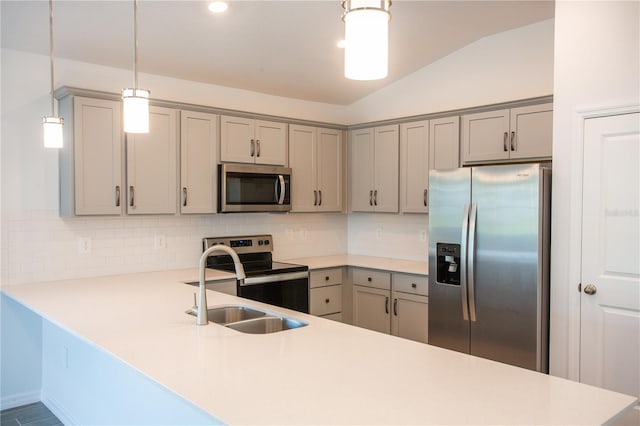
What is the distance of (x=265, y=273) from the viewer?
4309 millimetres

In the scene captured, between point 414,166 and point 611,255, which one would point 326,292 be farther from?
point 611,255

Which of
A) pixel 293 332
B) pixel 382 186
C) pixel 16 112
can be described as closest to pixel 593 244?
pixel 293 332

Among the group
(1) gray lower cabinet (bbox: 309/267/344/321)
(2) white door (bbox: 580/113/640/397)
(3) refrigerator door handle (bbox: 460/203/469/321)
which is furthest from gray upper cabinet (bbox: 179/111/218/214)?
(2) white door (bbox: 580/113/640/397)

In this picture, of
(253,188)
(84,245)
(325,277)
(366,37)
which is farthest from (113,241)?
(366,37)

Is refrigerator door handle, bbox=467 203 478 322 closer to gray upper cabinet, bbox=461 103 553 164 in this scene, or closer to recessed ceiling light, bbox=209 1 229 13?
gray upper cabinet, bbox=461 103 553 164

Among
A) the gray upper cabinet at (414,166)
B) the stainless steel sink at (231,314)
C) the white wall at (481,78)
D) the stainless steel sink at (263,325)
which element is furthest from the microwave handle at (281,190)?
the stainless steel sink at (263,325)

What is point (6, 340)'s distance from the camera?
3768mm

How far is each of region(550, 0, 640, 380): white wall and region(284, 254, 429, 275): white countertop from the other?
1.31 meters

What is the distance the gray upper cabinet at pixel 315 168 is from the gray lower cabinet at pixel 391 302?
2.58ft

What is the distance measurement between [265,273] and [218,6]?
208 cm

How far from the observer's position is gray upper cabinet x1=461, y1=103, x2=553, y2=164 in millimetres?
3883

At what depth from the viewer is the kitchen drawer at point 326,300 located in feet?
15.6

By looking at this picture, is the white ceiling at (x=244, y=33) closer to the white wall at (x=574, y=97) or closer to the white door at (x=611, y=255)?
the white wall at (x=574, y=97)

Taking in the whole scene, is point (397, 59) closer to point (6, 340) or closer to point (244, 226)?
point (244, 226)
